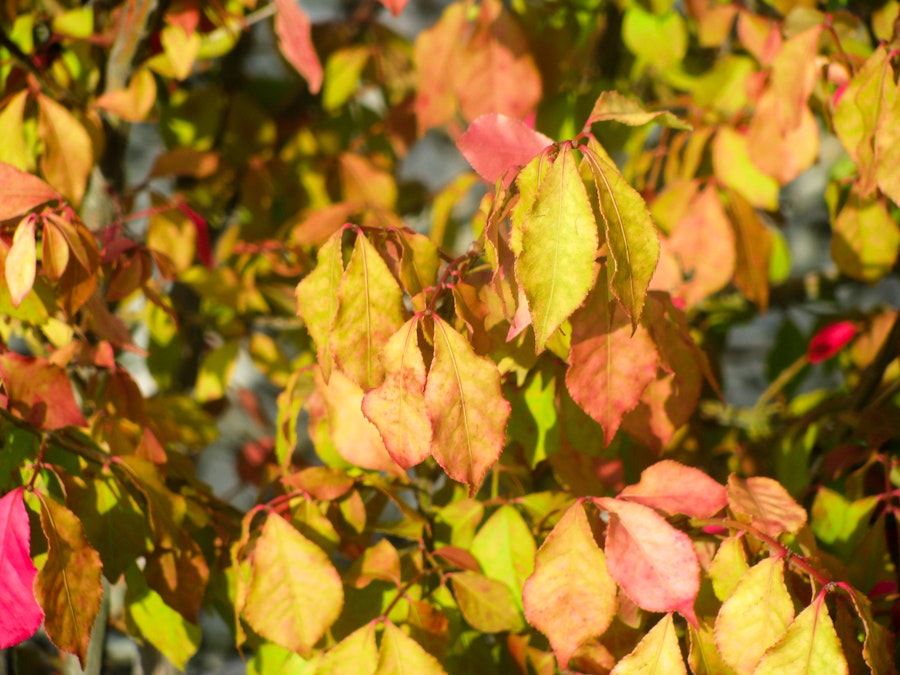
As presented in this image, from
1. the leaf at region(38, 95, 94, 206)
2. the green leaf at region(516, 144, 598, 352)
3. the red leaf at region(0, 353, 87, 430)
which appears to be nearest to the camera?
the green leaf at region(516, 144, 598, 352)

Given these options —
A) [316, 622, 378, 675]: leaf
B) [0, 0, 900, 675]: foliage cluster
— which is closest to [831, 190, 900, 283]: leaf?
[0, 0, 900, 675]: foliage cluster

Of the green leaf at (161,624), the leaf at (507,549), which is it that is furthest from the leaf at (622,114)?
the green leaf at (161,624)

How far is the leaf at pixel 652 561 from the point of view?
60 centimetres

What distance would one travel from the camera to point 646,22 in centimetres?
128

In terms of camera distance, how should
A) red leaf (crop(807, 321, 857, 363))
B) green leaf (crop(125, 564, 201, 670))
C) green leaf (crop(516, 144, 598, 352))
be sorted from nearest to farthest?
green leaf (crop(516, 144, 598, 352)) < green leaf (crop(125, 564, 201, 670)) < red leaf (crop(807, 321, 857, 363))

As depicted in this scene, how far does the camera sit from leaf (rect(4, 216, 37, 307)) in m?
0.69

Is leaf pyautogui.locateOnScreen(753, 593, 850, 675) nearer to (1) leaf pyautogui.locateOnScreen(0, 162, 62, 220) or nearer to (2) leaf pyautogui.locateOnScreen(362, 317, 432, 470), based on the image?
(2) leaf pyautogui.locateOnScreen(362, 317, 432, 470)

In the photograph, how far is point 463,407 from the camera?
24.0 inches

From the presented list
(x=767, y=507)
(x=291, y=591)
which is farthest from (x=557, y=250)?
(x=291, y=591)

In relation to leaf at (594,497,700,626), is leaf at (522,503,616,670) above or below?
below

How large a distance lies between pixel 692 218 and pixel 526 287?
562 mm

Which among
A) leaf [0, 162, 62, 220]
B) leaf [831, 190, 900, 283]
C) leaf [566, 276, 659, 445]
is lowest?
leaf [831, 190, 900, 283]

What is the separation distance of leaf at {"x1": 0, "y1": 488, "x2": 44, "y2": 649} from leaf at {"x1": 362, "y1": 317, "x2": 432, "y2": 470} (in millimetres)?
258

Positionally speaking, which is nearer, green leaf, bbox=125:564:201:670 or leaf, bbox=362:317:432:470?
leaf, bbox=362:317:432:470
